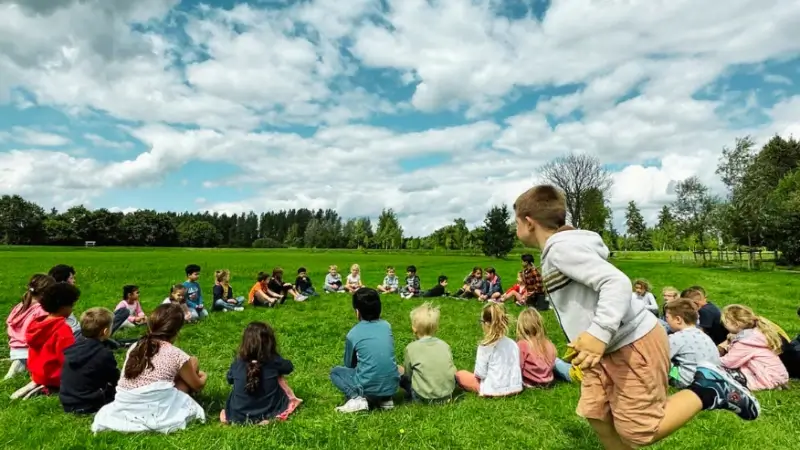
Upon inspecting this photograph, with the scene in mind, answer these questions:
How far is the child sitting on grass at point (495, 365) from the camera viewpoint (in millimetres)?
6672

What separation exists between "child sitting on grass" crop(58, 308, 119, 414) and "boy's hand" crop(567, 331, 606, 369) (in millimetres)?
5650

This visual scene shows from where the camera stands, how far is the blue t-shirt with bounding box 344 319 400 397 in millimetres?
6152

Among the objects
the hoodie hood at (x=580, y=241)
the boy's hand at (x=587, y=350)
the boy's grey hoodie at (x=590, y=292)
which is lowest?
the boy's hand at (x=587, y=350)

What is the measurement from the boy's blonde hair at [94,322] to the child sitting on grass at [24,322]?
6.50 feet

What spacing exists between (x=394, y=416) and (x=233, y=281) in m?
21.1

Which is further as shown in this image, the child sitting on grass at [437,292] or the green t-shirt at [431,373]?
the child sitting on grass at [437,292]

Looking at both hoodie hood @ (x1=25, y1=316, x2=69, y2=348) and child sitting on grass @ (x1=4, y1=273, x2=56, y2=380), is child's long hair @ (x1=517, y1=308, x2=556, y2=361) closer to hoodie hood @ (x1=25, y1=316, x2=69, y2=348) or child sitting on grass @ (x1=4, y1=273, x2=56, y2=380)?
hoodie hood @ (x1=25, y1=316, x2=69, y2=348)

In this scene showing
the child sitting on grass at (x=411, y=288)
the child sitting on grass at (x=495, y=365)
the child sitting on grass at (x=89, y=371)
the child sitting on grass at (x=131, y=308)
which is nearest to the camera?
the child sitting on grass at (x=89, y=371)

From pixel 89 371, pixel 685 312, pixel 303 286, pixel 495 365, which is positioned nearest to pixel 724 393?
pixel 495 365

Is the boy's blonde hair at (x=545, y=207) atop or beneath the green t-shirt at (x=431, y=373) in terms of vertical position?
atop

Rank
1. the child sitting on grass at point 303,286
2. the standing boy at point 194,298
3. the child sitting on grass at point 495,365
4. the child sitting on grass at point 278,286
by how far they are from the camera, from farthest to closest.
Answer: the child sitting on grass at point 303,286 < the child sitting on grass at point 278,286 < the standing boy at point 194,298 < the child sitting on grass at point 495,365

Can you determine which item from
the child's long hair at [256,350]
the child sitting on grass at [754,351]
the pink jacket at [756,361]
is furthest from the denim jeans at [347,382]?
the pink jacket at [756,361]

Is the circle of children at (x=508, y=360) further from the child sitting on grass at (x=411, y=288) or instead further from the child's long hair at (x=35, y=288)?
the child sitting on grass at (x=411, y=288)

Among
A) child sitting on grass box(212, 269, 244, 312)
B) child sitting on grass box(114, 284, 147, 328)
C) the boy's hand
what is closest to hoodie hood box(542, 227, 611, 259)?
the boy's hand
